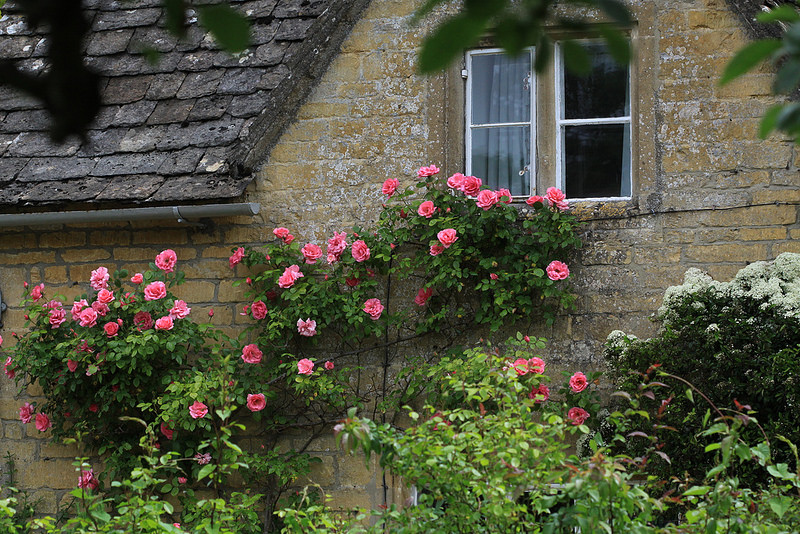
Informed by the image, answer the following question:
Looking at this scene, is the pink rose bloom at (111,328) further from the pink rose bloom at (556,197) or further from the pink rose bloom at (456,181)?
the pink rose bloom at (556,197)

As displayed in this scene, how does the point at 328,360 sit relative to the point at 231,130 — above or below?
below

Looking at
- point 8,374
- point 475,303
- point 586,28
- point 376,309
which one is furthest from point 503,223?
point 586,28

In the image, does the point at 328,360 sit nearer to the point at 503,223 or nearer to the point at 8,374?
the point at 503,223

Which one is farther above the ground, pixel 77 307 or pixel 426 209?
pixel 426 209

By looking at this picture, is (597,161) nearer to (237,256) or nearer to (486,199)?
(486,199)

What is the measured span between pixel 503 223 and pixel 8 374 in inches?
120

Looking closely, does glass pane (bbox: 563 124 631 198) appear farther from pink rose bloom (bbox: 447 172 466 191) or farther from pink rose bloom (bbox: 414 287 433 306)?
pink rose bloom (bbox: 414 287 433 306)

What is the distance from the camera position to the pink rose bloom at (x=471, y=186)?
205 inches

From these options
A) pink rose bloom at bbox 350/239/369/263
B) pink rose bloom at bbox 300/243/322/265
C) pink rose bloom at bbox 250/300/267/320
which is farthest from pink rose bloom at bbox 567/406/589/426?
pink rose bloom at bbox 250/300/267/320

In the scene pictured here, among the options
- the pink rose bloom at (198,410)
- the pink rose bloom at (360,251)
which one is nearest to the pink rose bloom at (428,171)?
the pink rose bloom at (360,251)

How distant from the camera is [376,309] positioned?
5262 millimetres

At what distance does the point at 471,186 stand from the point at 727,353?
5.32 feet

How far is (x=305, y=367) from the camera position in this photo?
16.9 feet

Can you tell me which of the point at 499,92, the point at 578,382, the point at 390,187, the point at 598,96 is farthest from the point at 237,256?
the point at 598,96
